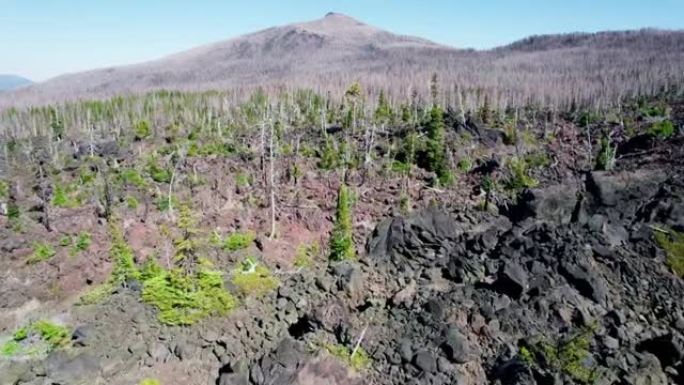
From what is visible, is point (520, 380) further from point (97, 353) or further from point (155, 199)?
point (155, 199)

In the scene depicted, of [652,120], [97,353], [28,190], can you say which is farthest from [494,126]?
[97,353]

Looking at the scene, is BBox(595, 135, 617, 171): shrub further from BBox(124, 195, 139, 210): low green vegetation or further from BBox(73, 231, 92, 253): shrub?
BBox(73, 231, 92, 253): shrub

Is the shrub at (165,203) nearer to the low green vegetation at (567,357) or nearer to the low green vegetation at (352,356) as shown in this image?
the low green vegetation at (352,356)

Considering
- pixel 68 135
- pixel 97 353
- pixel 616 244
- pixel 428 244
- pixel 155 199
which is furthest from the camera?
pixel 68 135

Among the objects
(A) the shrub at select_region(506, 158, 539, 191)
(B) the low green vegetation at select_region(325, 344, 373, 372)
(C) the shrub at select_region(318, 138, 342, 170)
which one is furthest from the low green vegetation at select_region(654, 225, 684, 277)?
(C) the shrub at select_region(318, 138, 342, 170)

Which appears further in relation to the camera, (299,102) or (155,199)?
(299,102)
